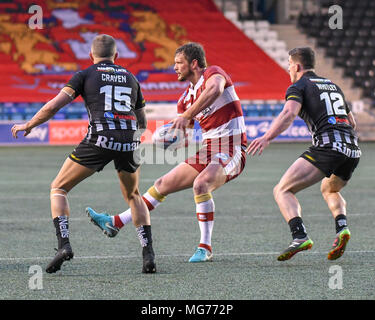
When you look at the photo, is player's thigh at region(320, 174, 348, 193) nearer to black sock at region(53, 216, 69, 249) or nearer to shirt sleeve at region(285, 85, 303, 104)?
shirt sleeve at region(285, 85, 303, 104)

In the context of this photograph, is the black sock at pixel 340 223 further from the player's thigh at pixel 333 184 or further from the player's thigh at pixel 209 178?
the player's thigh at pixel 209 178

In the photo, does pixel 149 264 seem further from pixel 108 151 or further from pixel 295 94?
pixel 295 94

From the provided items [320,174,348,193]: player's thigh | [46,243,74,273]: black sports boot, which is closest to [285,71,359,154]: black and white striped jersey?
[320,174,348,193]: player's thigh

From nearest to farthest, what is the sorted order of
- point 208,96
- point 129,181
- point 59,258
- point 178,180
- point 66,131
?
point 59,258 → point 129,181 → point 208,96 → point 178,180 → point 66,131

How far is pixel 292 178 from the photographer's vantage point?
22.4 feet

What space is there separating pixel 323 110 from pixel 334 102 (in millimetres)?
139

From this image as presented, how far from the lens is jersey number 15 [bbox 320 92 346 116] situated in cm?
686

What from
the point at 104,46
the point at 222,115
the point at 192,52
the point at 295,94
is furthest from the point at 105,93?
the point at 295,94

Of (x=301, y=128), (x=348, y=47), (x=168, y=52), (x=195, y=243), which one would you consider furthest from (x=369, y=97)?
(x=195, y=243)

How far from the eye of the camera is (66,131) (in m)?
26.1

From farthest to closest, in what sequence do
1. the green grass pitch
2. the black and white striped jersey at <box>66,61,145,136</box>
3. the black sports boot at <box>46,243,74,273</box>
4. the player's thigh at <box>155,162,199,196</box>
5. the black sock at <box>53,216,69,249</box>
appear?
the player's thigh at <box>155,162,199,196</box> < the black and white striped jersey at <box>66,61,145,136</box> < the black sock at <box>53,216,69,249</box> < the black sports boot at <box>46,243,74,273</box> < the green grass pitch

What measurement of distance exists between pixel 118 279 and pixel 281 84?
83.6 feet

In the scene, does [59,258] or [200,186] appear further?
[200,186]

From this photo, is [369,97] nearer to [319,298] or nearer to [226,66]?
[226,66]
